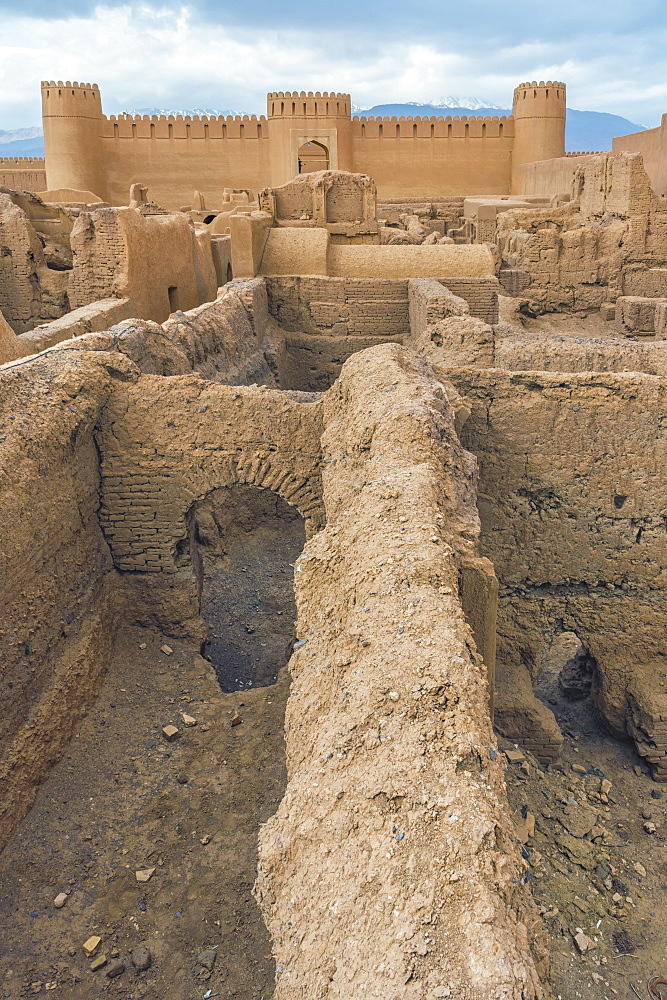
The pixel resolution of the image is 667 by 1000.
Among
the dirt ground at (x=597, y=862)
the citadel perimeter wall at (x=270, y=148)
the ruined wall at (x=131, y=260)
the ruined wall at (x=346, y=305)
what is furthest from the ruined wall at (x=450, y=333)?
the citadel perimeter wall at (x=270, y=148)

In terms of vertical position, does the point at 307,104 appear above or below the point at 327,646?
above

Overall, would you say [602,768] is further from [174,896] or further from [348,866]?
[348,866]

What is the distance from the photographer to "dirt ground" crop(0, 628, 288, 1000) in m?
4.14

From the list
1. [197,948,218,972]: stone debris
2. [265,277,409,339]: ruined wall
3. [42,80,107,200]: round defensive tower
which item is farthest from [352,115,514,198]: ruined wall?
[197,948,218,972]: stone debris

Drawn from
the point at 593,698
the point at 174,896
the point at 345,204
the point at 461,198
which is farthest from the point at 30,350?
the point at 461,198

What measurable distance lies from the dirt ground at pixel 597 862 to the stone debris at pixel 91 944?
7.89 feet

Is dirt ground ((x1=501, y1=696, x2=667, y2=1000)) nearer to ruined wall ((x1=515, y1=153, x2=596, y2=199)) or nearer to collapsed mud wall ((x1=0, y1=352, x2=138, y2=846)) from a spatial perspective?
collapsed mud wall ((x1=0, y1=352, x2=138, y2=846))

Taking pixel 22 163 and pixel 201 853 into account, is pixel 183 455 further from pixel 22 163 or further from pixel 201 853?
pixel 22 163

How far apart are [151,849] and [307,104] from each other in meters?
30.6

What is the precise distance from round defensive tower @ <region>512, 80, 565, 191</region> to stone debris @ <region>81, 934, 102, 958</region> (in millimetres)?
31276

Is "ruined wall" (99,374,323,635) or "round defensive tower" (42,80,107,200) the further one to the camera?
"round defensive tower" (42,80,107,200)

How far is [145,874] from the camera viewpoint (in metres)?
4.70

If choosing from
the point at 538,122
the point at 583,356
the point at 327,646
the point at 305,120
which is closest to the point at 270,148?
the point at 305,120

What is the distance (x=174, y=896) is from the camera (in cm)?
458
